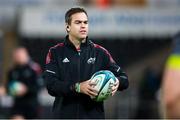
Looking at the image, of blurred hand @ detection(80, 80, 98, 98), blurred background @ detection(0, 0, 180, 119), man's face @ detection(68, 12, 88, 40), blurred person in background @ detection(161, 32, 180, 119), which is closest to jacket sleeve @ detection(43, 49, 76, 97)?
blurred hand @ detection(80, 80, 98, 98)

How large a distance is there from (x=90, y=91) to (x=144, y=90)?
50.1 feet

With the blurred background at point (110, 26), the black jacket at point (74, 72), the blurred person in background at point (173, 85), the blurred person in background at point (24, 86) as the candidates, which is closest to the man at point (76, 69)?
the black jacket at point (74, 72)

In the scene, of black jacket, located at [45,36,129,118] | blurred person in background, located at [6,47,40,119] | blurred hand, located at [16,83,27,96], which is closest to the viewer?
black jacket, located at [45,36,129,118]

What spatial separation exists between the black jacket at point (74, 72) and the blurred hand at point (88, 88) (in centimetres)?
6

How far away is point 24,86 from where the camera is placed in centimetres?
1221

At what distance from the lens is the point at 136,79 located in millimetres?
21500

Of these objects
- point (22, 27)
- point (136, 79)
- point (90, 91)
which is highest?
point (90, 91)

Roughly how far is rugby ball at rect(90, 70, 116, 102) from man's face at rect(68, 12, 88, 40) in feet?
0.79

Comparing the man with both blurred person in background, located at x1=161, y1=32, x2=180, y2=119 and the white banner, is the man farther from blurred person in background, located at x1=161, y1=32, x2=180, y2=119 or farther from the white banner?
the white banner

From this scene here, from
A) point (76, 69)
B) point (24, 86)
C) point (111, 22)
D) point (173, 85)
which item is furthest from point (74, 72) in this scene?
point (111, 22)

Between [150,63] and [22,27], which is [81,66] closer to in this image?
[22,27]

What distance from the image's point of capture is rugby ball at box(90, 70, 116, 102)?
4156mm

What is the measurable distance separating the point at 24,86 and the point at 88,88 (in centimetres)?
817

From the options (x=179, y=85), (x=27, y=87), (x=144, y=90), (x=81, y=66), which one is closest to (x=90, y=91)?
(x=81, y=66)
